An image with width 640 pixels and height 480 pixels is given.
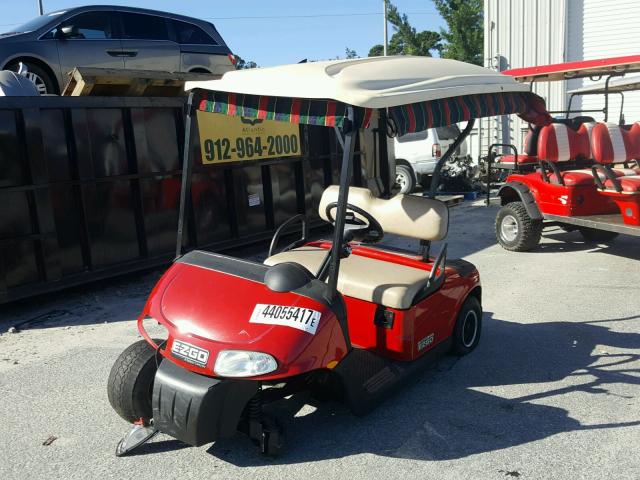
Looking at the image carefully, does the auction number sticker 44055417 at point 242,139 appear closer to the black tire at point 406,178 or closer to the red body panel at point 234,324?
the red body panel at point 234,324

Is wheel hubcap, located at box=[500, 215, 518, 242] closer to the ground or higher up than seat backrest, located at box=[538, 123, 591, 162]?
closer to the ground

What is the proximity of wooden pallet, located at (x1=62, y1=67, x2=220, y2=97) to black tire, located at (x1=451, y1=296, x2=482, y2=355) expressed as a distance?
3.42 metres

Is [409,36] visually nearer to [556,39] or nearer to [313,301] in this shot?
[556,39]

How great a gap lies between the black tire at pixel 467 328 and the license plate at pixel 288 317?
1.65 m

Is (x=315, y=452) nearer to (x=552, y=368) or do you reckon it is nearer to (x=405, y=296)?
(x=405, y=296)

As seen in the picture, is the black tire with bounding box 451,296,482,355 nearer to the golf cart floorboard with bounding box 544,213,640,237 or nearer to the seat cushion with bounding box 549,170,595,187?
the golf cart floorboard with bounding box 544,213,640,237

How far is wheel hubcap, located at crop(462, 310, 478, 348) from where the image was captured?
14.9 feet

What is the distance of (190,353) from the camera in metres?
3.04

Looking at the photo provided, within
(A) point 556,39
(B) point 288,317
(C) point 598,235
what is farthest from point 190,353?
(A) point 556,39

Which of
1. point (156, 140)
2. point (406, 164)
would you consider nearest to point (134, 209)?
point (156, 140)

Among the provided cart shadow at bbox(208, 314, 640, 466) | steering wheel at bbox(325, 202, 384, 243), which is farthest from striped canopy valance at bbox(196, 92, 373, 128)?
cart shadow at bbox(208, 314, 640, 466)

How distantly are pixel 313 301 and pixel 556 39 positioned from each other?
47.0 feet

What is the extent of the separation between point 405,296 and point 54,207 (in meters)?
3.78

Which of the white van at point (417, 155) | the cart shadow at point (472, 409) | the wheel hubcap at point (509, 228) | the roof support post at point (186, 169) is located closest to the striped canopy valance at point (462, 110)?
the roof support post at point (186, 169)
